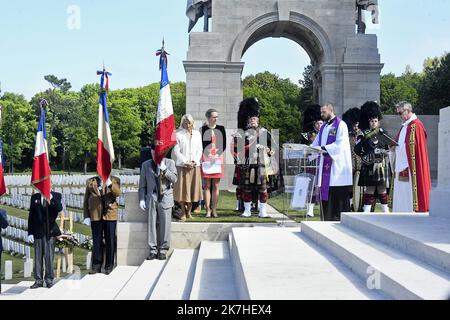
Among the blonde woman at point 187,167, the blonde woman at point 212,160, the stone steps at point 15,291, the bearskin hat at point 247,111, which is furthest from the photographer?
the bearskin hat at point 247,111

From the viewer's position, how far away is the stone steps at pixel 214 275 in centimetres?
546

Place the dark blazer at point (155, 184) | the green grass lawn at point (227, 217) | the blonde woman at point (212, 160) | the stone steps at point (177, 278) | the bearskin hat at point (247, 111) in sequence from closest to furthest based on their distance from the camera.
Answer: the stone steps at point (177, 278) → the dark blazer at point (155, 184) → the green grass lawn at point (227, 217) → the blonde woman at point (212, 160) → the bearskin hat at point (247, 111)

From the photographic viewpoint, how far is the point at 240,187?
10.6 metres

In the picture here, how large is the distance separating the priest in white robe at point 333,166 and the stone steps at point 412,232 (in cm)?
153

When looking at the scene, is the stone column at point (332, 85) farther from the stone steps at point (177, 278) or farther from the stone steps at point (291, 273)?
the stone steps at point (291, 273)

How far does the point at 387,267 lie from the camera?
4.80m

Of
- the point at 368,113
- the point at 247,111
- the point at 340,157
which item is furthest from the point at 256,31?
the point at 340,157

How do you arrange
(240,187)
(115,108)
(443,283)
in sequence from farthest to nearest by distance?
(115,108) < (240,187) < (443,283)

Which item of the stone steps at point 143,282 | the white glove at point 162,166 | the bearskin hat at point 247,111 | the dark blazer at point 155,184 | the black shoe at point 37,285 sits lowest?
the black shoe at point 37,285

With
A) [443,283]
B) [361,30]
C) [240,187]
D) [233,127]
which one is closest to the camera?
[443,283]

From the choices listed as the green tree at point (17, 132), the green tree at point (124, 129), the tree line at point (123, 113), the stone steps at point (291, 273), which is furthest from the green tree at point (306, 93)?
the stone steps at point (291, 273)
